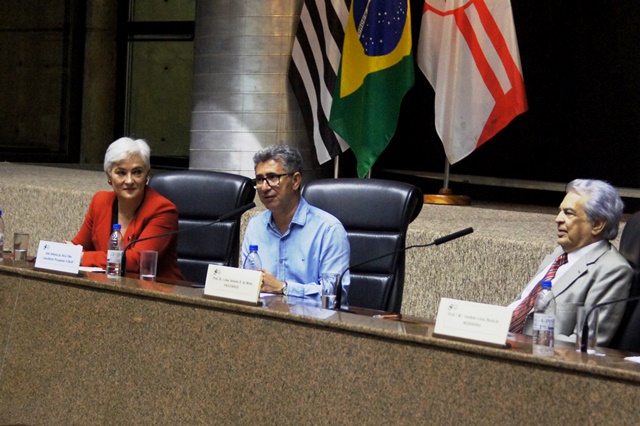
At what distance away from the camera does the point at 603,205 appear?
9.90 feet

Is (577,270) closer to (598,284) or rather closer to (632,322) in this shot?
(598,284)

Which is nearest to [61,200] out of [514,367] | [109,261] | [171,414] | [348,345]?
[109,261]

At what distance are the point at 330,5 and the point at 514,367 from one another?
16.8 feet

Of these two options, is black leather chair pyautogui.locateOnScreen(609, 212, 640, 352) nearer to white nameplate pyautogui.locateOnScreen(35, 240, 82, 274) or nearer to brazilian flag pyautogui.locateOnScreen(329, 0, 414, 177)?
white nameplate pyautogui.locateOnScreen(35, 240, 82, 274)

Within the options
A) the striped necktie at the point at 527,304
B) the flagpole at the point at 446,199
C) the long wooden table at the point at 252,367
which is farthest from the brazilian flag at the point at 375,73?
the long wooden table at the point at 252,367

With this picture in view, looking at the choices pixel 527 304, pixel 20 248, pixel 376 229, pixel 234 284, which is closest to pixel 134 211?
pixel 20 248

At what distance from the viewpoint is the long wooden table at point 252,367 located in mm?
2027

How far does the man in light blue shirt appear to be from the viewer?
3.58 metres

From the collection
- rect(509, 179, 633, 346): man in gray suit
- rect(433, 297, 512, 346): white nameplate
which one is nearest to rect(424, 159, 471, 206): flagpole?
rect(509, 179, 633, 346): man in gray suit

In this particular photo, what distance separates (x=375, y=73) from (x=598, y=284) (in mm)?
3622

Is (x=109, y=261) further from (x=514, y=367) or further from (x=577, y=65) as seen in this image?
(x=577, y=65)

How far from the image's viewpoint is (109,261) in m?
3.14

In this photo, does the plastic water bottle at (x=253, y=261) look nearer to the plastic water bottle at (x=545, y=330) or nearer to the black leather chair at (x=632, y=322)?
the black leather chair at (x=632, y=322)

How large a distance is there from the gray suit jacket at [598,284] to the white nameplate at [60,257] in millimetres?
1244
